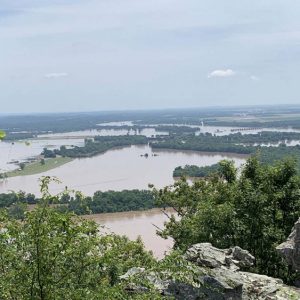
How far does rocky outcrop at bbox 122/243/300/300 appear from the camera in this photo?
524 cm

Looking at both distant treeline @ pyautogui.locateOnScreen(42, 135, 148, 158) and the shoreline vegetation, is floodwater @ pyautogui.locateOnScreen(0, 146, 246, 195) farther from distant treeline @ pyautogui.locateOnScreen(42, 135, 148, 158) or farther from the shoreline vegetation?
distant treeline @ pyautogui.locateOnScreen(42, 135, 148, 158)

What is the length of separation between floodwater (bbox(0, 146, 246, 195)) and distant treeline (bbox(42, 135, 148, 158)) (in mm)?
2216

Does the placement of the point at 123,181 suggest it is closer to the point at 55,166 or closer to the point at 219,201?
the point at 55,166

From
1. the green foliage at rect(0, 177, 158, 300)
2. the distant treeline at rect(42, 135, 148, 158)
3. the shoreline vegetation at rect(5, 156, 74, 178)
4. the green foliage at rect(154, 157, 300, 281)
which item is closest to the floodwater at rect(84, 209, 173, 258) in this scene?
the green foliage at rect(154, 157, 300, 281)

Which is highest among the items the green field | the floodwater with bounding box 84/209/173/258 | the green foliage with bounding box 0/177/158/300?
the green foliage with bounding box 0/177/158/300

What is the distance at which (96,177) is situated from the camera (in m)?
51.7

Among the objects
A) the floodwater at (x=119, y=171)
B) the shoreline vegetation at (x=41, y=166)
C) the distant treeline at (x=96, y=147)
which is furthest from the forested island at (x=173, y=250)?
the distant treeline at (x=96, y=147)

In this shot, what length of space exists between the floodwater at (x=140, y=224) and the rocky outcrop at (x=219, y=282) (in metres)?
17.4

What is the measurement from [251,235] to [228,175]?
2764mm

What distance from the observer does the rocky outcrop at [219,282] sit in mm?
5238

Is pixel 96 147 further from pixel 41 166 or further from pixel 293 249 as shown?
pixel 293 249

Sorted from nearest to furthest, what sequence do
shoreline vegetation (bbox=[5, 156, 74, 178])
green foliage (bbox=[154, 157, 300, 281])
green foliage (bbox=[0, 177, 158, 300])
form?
green foliage (bbox=[0, 177, 158, 300]), green foliage (bbox=[154, 157, 300, 281]), shoreline vegetation (bbox=[5, 156, 74, 178])

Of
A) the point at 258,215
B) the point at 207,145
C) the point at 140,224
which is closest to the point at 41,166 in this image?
the point at 207,145

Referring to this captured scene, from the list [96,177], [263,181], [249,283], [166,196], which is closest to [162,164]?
[96,177]
